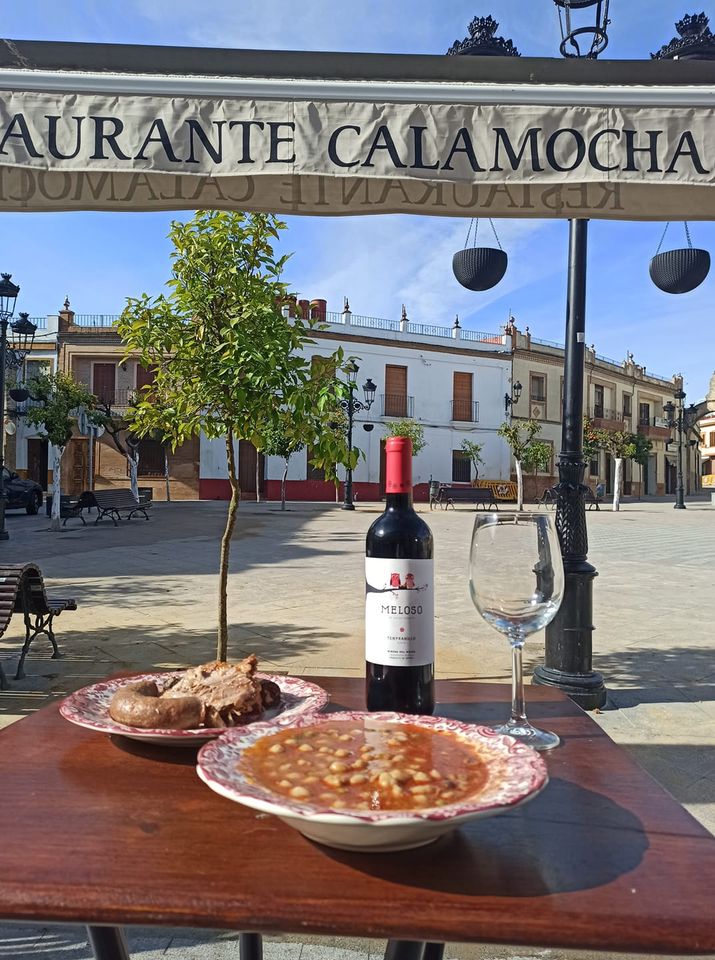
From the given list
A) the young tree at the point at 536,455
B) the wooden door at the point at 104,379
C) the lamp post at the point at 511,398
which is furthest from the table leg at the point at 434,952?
the lamp post at the point at 511,398

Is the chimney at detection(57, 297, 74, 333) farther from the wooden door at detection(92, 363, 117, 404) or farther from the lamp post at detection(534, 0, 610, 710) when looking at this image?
the lamp post at detection(534, 0, 610, 710)

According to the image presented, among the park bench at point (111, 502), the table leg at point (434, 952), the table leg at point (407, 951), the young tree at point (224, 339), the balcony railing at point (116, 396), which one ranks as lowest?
the table leg at point (434, 952)

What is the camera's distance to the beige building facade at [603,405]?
3800 cm

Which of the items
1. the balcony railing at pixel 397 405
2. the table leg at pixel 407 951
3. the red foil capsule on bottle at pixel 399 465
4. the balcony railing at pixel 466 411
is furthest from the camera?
the balcony railing at pixel 466 411

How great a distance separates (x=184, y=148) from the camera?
1648 mm

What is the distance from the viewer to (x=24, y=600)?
14.7ft

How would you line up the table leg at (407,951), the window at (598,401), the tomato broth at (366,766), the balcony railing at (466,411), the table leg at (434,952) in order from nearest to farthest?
the tomato broth at (366,766)
the table leg at (407,951)
the table leg at (434,952)
the balcony railing at (466,411)
the window at (598,401)

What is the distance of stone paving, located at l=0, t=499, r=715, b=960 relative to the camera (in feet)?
8.62

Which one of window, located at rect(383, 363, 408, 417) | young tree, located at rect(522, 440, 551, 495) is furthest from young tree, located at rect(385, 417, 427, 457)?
young tree, located at rect(522, 440, 551, 495)

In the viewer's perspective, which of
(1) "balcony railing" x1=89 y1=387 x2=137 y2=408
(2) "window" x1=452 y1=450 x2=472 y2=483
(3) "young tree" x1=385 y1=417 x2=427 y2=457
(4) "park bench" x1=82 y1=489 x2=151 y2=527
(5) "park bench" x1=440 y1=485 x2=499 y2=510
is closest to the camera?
(4) "park bench" x1=82 y1=489 x2=151 y2=527

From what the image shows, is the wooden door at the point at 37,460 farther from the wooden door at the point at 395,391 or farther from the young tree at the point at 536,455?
the young tree at the point at 536,455

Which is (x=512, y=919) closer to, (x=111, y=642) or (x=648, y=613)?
(x=111, y=642)

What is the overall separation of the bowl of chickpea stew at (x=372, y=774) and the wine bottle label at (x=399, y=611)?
0.11m

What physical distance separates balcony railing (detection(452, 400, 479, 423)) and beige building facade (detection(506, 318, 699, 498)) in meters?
2.21
